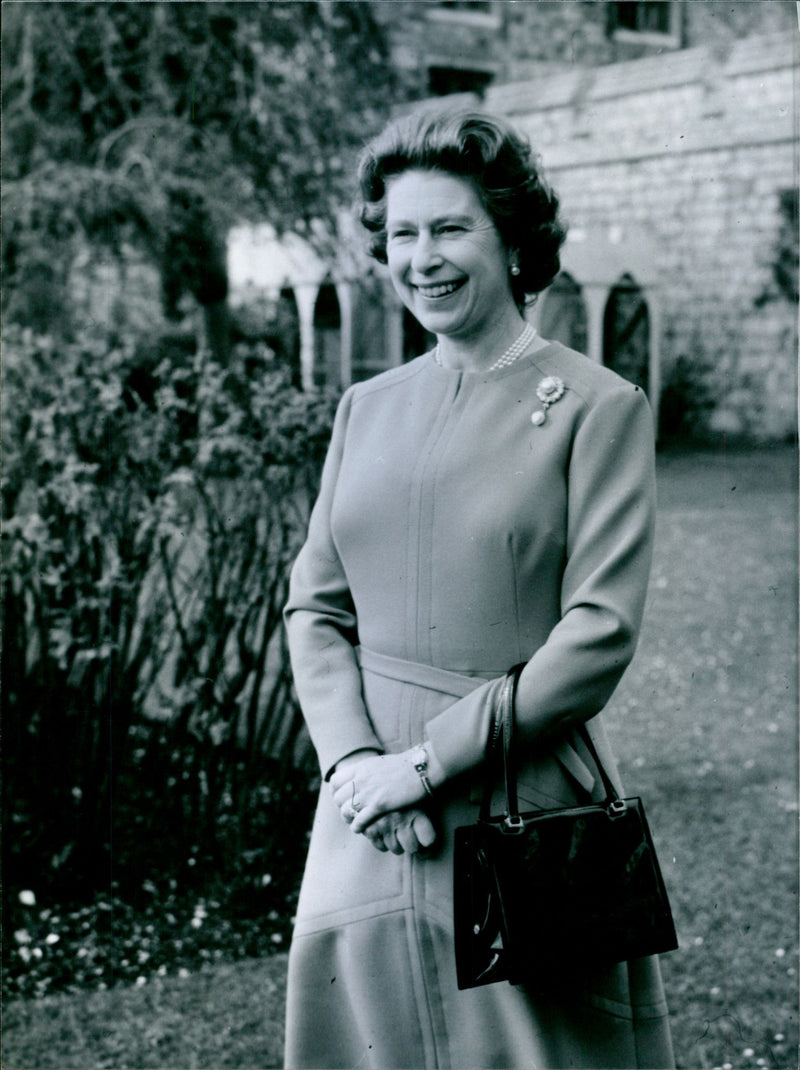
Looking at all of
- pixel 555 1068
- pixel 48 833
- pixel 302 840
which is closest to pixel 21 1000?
pixel 48 833

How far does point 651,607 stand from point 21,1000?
5.75m

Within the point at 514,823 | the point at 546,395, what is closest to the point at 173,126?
the point at 546,395

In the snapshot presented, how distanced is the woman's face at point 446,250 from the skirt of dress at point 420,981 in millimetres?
618

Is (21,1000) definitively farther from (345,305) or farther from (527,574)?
(345,305)

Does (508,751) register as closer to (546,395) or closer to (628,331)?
(546,395)

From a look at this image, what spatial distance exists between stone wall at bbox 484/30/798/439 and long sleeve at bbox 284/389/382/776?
1483cm

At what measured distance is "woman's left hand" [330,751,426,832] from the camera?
2.03 metres

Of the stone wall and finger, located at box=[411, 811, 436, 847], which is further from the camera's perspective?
the stone wall

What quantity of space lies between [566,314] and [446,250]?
14.1 metres

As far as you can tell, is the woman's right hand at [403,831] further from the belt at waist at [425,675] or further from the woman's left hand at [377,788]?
the belt at waist at [425,675]

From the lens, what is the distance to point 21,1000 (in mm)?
3746

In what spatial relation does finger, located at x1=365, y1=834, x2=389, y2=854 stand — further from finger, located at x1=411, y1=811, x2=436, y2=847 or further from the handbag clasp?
the handbag clasp

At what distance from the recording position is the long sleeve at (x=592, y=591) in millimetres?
1941

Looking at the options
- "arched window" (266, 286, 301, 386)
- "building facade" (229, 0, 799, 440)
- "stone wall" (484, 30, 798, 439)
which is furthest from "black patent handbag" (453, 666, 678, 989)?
"stone wall" (484, 30, 798, 439)
